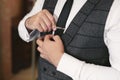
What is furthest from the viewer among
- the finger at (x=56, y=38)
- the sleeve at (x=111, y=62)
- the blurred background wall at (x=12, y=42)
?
the blurred background wall at (x=12, y=42)

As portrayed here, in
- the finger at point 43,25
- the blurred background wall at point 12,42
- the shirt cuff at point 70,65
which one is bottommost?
the blurred background wall at point 12,42

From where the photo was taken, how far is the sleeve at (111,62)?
0.83 m

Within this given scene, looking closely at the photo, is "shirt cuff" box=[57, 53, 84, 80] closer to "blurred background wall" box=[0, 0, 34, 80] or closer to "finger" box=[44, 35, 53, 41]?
"finger" box=[44, 35, 53, 41]

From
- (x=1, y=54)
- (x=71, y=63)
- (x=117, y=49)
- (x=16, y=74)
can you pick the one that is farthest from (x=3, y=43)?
(x=117, y=49)

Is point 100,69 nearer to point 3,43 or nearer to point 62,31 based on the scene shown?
point 62,31

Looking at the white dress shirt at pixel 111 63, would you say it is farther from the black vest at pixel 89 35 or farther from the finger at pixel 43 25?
the finger at pixel 43 25

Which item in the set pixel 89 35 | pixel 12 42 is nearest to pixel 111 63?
pixel 89 35

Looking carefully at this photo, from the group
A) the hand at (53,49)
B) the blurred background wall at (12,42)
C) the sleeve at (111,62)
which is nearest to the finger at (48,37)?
the hand at (53,49)

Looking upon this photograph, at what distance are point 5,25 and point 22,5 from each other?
0.81 ft

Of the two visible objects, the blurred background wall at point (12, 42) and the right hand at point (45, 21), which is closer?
the right hand at point (45, 21)

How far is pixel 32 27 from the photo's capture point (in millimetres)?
1080

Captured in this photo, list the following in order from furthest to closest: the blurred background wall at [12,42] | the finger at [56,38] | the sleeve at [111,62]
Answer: the blurred background wall at [12,42] < the finger at [56,38] < the sleeve at [111,62]

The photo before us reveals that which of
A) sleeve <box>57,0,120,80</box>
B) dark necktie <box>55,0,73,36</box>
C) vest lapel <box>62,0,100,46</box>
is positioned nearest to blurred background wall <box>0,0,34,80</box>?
dark necktie <box>55,0,73,36</box>

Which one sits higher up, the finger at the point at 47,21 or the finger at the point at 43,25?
the finger at the point at 47,21
